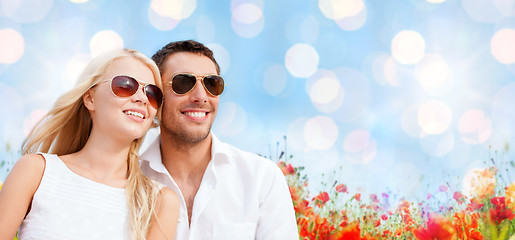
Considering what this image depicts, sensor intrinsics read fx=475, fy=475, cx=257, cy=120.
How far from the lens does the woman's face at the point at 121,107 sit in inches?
79.1

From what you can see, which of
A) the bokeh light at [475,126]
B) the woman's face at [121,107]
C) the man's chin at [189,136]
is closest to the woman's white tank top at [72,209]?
the woman's face at [121,107]

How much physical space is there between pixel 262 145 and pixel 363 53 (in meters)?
1.16

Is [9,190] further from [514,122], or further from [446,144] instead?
[514,122]

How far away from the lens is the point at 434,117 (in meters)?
3.89

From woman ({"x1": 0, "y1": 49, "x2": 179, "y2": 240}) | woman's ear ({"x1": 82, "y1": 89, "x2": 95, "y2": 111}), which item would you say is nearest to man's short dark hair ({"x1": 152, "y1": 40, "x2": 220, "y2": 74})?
woman ({"x1": 0, "y1": 49, "x2": 179, "y2": 240})

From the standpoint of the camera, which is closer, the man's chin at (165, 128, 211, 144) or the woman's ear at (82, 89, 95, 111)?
the woman's ear at (82, 89, 95, 111)

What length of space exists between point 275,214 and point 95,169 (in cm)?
97

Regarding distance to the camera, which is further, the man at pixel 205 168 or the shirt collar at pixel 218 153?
the shirt collar at pixel 218 153

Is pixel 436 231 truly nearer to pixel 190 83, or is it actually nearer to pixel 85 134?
pixel 190 83

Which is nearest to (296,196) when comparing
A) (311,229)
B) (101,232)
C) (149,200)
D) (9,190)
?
(311,229)

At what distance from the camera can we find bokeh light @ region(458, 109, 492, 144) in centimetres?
385

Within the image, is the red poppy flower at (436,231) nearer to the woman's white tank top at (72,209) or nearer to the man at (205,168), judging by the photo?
the man at (205,168)

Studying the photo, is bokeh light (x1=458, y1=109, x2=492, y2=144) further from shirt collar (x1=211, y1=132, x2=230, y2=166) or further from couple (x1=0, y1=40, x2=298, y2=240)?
shirt collar (x1=211, y1=132, x2=230, y2=166)

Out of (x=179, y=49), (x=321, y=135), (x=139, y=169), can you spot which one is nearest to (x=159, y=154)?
(x=139, y=169)
